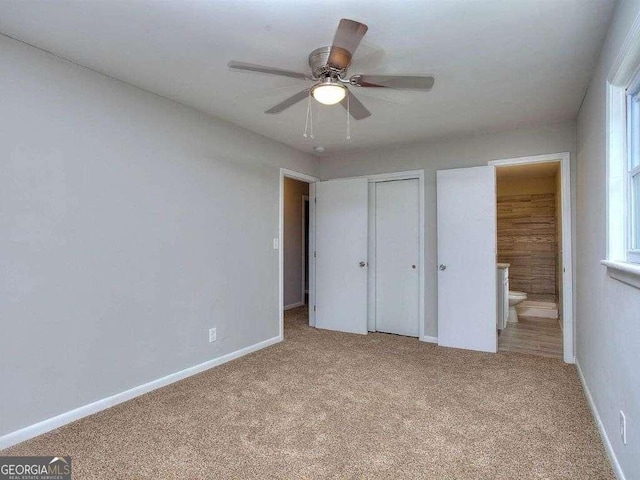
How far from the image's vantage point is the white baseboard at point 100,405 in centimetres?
206

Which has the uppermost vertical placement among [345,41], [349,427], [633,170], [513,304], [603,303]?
[345,41]

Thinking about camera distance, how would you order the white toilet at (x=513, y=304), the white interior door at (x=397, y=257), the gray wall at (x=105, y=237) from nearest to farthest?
the gray wall at (x=105, y=237) < the white interior door at (x=397, y=257) < the white toilet at (x=513, y=304)

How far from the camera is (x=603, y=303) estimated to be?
2143mm

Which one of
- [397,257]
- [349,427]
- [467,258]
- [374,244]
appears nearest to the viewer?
[349,427]

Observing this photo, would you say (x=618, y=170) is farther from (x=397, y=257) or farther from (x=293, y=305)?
(x=293, y=305)

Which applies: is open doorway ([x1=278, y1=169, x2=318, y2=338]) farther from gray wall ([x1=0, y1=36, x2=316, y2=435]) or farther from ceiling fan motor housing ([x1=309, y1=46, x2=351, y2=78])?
ceiling fan motor housing ([x1=309, y1=46, x2=351, y2=78])

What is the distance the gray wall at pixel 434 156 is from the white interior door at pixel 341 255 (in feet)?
0.97

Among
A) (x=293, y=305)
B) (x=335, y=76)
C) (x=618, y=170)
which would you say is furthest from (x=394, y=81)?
(x=293, y=305)

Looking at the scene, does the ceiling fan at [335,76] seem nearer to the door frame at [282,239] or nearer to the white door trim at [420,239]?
the door frame at [282,239]

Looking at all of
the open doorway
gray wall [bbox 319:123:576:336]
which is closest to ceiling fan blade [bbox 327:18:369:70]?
gray wall [bbox 319:123:576:336]

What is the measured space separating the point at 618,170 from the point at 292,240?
5.06m

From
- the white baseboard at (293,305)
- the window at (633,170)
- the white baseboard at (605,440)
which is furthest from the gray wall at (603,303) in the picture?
the white baseboard at (293,305)

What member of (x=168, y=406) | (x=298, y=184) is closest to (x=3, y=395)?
(x=168, y=406)

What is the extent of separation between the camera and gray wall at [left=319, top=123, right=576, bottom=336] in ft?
11.8
